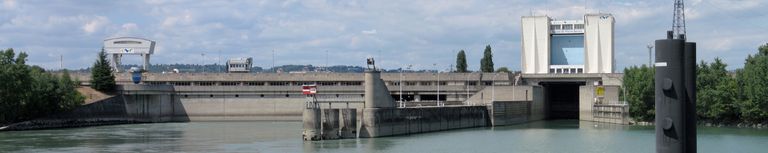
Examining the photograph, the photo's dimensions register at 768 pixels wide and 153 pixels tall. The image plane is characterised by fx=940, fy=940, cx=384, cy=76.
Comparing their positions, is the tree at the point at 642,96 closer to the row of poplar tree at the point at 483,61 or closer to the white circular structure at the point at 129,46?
the row of poplar tree at the point at 483,61

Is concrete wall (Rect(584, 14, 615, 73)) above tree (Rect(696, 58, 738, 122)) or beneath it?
above

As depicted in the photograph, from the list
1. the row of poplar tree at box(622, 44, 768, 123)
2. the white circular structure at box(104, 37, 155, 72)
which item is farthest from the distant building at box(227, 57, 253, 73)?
the row of poplar tree at box(622, 44, 768, 123)

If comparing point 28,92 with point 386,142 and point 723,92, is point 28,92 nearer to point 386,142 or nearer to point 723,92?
point 386,142

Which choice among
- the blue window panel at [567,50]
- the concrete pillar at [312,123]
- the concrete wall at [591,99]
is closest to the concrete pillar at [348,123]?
the concrete pillar at [312,123]

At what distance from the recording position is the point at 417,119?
84.7m

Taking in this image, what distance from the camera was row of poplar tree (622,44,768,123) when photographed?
88.4 m

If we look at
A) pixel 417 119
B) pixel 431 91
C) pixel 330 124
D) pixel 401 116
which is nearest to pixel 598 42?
pixel 431 91

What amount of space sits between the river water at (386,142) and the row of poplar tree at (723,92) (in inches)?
140

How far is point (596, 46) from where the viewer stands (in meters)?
140

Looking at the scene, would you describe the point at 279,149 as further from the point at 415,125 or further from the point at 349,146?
the point at 415,125

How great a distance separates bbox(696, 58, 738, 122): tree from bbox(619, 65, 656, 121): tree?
5.58 m

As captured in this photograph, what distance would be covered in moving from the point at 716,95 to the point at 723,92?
29.5 inches

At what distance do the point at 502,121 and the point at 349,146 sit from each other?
42.3 meters

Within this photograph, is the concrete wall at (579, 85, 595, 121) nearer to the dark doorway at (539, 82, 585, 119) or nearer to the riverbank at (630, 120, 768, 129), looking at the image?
the riverbank at (630, 120, 768, 129)
